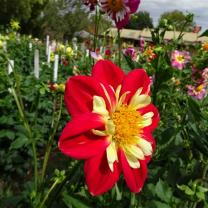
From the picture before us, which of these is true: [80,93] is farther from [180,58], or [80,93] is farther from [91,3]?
[180,58]

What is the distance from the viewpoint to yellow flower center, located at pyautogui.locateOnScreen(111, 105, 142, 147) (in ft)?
2.39

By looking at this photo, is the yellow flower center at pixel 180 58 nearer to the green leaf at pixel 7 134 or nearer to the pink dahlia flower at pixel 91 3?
the pink dahlia flower at pixel 91 3

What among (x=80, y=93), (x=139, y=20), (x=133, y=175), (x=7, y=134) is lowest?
(x=7, y=134)

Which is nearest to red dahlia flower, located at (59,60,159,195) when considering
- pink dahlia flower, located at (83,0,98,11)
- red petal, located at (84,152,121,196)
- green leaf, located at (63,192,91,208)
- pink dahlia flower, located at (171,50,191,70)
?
red petal, located at (84,152,121,196)

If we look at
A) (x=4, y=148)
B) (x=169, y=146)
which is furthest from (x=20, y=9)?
(x=169, y=146)

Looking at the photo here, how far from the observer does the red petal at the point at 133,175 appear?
0.71 metres

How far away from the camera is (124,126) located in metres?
0.73

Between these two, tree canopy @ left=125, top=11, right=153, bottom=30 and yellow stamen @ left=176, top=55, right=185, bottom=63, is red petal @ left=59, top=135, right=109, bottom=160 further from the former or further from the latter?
yellow stamen @ left=176, top=55, right=185, bottom=63

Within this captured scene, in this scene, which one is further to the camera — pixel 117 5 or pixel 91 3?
pixel 91 3

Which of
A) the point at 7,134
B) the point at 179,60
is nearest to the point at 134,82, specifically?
the point at 179,60

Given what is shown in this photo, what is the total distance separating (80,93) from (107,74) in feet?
0.23

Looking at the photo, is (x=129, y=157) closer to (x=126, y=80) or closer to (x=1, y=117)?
(x=126, y=80)

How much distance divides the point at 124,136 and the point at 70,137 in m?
0.11

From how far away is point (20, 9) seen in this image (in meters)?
24.6
